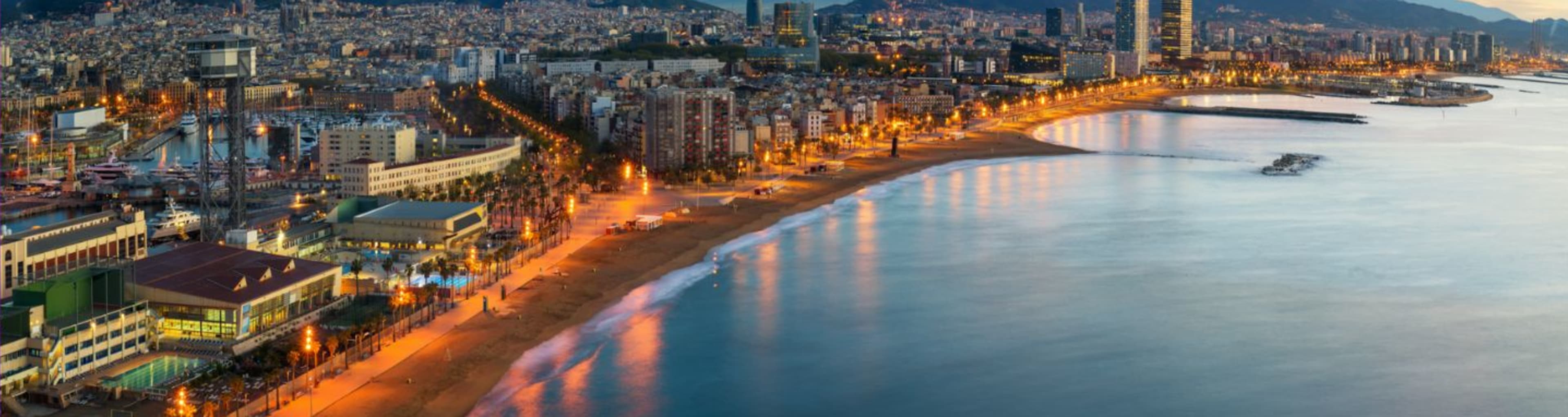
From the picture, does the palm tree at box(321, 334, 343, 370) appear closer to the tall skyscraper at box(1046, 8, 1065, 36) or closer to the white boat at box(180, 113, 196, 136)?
the white boat at box(180, 113, 196, 136)

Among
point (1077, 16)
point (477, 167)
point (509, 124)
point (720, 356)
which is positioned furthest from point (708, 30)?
point (720, 356)

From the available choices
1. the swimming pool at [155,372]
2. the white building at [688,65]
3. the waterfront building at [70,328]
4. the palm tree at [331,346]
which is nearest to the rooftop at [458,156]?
the waterfront building at [70,328]

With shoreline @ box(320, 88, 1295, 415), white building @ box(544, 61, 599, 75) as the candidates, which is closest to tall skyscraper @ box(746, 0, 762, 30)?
white building @ box(544, 61, 599, 75)

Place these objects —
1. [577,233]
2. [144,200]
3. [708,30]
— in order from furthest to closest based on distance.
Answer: [708,30] → [144,200] → [577,233]

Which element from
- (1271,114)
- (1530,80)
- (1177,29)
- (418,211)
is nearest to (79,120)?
(418,211)

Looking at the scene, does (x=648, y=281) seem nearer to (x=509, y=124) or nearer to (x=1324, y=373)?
(x=1324, y=373)

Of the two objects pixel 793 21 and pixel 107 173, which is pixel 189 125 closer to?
pixel 107 173

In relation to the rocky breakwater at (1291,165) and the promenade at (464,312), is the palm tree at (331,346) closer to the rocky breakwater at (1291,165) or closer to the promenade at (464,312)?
the promenade at (464,312)
